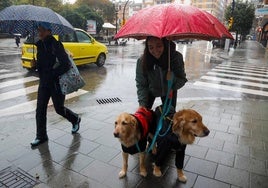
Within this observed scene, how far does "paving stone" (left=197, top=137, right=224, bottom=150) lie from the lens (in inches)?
167

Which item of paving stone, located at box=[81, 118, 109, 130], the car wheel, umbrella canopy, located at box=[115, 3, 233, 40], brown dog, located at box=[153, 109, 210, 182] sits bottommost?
paving stone, located at box=[81, 118, 109, 130]

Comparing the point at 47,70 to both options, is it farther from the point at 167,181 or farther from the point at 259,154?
the point at 259,154

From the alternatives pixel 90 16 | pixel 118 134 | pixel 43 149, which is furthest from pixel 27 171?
pixel 90 16

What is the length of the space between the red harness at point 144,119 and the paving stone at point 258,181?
1.56 m

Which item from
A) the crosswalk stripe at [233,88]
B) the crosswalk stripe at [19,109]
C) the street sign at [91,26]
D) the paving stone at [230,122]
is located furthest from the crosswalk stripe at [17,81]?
the street sign at [91,26]

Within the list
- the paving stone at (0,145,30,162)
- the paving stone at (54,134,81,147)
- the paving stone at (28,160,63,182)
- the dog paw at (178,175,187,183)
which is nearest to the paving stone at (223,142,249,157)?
the dog paw at (178,175,187,183)

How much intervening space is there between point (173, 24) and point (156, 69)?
0.88m

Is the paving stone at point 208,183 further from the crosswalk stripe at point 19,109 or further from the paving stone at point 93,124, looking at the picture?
the crosswalk stripe at point 19,109

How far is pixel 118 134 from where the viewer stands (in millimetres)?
2779

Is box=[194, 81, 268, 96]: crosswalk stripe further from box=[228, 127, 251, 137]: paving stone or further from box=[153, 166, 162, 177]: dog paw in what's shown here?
box=[153, 166, 162, 177]: dog paw

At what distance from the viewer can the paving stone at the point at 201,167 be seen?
136 inches

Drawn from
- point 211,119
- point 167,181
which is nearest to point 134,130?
point 167,181

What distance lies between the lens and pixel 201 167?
358cm

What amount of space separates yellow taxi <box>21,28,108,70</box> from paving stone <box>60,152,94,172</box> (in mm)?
7206
